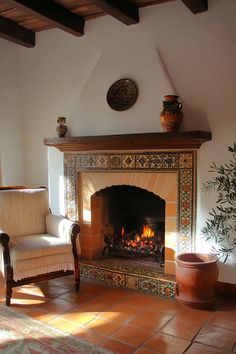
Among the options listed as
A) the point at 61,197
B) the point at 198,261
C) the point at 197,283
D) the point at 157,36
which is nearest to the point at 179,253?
the point at 198,261

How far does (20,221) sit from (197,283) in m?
1.77

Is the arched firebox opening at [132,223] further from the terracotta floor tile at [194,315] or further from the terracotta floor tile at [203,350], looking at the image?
the terracotta floor tile at [203,350]

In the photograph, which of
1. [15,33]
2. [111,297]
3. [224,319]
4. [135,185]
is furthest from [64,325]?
[15,33]

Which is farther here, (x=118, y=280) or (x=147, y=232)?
(x=147, y=232)

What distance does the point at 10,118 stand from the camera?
4324 mm

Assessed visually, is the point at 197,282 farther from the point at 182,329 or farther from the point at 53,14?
the point at 53,14

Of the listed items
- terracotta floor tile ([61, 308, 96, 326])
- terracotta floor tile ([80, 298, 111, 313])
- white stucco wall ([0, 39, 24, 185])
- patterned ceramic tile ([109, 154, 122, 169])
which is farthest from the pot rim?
white stucco wall ([0, 39, 24, 185])

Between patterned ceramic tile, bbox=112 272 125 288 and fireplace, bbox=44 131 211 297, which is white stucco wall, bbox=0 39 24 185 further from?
patterned ceramic tile, bbox=112 272 125 288

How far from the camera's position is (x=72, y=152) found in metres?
3.78

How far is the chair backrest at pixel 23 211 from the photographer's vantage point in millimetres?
3396

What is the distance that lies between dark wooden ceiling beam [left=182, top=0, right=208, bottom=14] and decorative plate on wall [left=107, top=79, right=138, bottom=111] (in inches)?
32.1

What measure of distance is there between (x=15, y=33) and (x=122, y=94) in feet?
4.90

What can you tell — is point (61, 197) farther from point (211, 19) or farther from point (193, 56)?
point (211, 19)

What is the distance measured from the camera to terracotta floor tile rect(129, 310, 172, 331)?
253 cm
